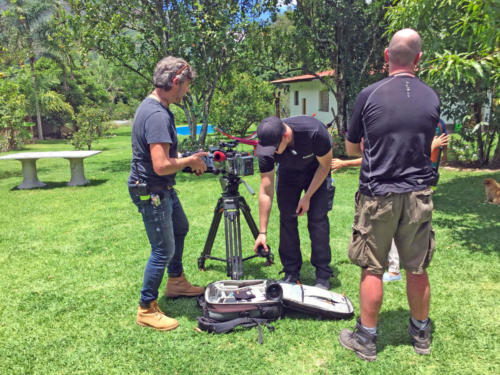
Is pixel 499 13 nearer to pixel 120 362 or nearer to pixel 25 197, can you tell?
pixel 120 362

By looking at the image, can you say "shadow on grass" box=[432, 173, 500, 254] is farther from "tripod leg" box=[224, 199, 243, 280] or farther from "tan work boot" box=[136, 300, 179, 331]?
"tan work boot" box=[136, 300, 179, 331]

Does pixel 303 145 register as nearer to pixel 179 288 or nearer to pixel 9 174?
pixel 179 288

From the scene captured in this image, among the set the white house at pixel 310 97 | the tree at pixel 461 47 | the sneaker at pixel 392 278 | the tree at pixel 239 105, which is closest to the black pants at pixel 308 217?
the sneaker at pixel 392 278

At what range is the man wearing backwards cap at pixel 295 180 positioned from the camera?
11.0ft

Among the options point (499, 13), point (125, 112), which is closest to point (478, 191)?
point (499, 13)

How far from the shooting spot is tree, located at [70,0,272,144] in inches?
441

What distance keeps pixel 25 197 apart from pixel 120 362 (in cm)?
769

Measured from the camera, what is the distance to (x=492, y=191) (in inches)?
268

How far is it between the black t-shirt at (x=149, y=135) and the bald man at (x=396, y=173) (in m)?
1.38

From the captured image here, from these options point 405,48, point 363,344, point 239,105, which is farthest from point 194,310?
point 239,105

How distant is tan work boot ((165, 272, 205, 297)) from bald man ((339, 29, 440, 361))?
179cm

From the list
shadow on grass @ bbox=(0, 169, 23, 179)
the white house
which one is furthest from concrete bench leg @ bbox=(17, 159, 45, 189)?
the white house

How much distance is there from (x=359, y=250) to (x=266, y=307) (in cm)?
109

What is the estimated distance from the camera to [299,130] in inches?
134
